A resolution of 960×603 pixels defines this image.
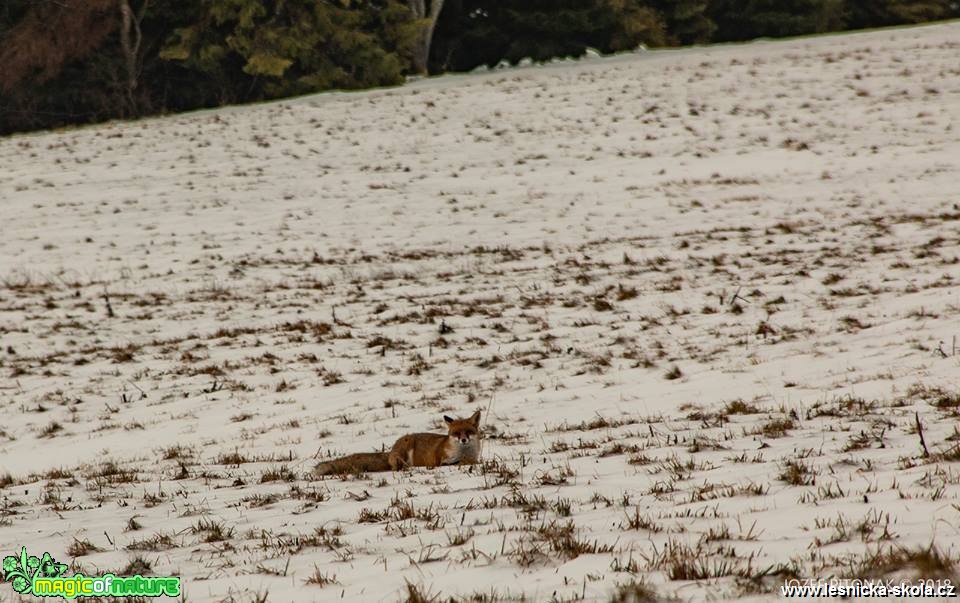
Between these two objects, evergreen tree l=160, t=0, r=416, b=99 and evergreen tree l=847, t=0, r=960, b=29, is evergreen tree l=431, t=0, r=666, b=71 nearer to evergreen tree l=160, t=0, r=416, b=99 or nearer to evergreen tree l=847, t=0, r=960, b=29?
evergreen tree l=160, t=0, r=416, b=99

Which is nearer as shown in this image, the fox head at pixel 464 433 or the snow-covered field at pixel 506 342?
the snow-covered field at pixel 506 342

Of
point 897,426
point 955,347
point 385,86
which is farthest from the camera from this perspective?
point 385,86

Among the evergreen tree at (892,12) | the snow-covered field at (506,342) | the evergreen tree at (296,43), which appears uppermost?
the evergreen tree at (892,12)

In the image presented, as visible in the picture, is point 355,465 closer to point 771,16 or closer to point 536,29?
point 536,29

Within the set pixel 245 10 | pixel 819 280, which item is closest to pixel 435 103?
pixel 245 10

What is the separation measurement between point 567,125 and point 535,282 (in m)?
15.8

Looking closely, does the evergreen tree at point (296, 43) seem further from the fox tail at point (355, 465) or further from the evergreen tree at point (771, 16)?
the fox tail at point (355, 465)

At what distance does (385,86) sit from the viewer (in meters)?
41.4

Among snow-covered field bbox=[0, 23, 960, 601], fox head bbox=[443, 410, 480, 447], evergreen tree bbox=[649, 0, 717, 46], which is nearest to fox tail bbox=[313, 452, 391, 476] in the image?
snow-covered field bbox=[0, 23, 960, 601]

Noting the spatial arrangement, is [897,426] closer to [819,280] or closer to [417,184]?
[819,280]

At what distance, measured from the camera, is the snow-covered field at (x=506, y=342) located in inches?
203

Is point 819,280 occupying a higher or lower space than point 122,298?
higher

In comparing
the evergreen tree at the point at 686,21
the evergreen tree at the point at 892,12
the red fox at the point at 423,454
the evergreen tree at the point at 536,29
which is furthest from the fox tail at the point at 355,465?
the evergreen tree at the point at 892,12

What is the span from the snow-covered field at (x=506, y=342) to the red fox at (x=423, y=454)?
250mm
